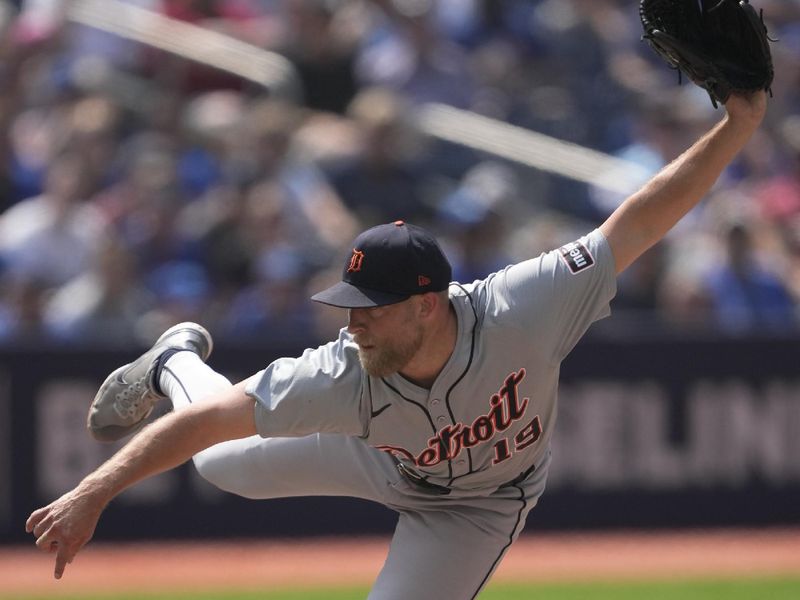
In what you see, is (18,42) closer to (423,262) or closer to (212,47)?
(212,47)

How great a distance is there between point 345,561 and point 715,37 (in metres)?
5.39

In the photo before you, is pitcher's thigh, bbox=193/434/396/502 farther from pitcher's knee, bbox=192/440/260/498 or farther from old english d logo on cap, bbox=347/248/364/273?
old english d logo on cap, bbox=347/248/364/273

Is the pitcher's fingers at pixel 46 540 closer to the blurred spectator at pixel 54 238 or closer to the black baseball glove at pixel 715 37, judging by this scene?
the black baseball glove at pixel 715 37

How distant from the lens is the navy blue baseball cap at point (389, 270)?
15.6 ft

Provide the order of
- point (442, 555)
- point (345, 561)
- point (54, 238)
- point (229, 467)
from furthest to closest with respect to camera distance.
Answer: point (54, 238), point (345, 561), point (229, 467), point (442, 555)

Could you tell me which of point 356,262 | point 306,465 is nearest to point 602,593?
point 306,465

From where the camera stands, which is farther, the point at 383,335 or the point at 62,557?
the point at 383,335

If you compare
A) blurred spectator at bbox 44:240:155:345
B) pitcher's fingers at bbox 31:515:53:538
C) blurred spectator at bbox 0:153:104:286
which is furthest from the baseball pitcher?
blurred spectator at bbox 0:153:104:286

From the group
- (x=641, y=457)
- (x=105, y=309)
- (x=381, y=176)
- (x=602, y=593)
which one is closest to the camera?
(x=602, y=593)

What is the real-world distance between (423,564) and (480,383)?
2.25ft

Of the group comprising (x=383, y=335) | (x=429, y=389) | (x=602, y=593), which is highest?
(x=383, y=335)

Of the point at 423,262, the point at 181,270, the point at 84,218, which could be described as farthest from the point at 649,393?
the point at 423,262

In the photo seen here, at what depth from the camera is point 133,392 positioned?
547 cm

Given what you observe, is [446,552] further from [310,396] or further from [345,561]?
[345,561]
